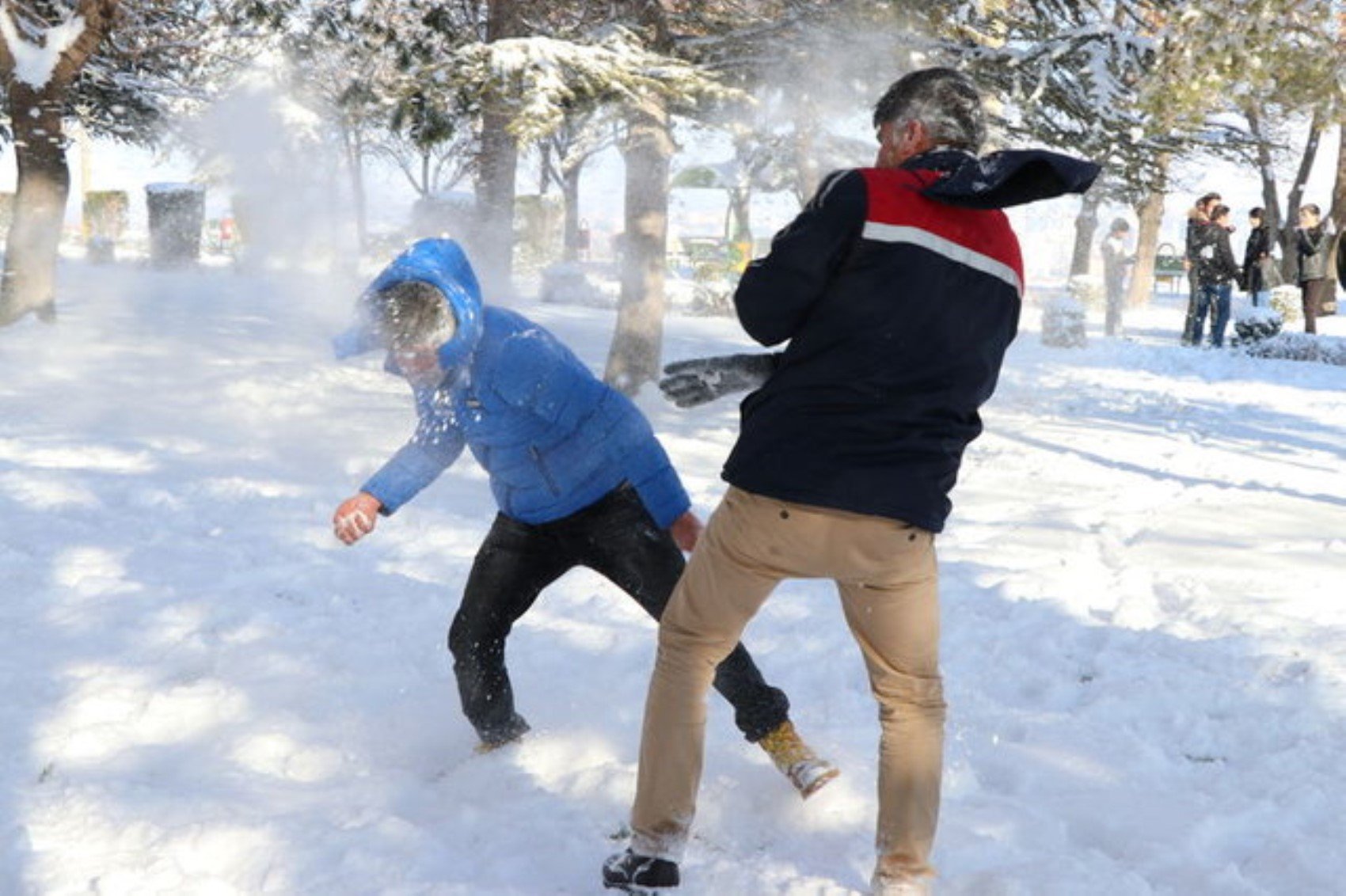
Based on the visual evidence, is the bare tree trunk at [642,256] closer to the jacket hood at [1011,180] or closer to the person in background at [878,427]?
the person in background at [878,427]

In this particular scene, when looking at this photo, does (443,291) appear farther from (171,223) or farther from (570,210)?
(570,210)

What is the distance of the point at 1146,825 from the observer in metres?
3.14

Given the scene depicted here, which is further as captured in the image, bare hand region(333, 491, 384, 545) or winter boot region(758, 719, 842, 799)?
winter boot region(758, 719, 842, 799)

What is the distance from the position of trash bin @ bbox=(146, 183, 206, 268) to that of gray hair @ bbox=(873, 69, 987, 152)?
76.1ft

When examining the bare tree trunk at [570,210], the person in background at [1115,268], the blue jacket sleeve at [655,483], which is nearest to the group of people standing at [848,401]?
the blue jacket sleeve at [655,483]

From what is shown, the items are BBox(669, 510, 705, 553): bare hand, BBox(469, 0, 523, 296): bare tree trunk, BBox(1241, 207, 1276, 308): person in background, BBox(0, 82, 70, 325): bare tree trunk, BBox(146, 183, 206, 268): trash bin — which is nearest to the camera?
BBox(669, 510, 705, 553): bare hand

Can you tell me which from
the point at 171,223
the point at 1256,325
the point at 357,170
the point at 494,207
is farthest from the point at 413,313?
the point at 357,170

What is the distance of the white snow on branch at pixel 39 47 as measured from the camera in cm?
1205

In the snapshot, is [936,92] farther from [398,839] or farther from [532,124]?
[532,124]

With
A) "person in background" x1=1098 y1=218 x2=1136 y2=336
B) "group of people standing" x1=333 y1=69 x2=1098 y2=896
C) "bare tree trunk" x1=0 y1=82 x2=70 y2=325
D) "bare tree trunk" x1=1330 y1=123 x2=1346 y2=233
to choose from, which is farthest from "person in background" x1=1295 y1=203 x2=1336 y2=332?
"group of people standing" x1=333 y1=69 x2=1098 y2=896

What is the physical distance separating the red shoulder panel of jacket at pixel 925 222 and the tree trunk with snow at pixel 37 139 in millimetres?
12243

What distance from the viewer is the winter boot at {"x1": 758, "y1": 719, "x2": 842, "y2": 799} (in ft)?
10.2

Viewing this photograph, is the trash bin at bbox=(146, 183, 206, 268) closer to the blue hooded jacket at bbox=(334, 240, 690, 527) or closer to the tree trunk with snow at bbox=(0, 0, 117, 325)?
the tree trunk with snow at bbox=(0, 0, 117, 325)

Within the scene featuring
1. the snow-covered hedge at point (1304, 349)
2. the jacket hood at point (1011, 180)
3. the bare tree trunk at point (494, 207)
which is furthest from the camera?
the snow-covered hedge at point (1304, 349)
